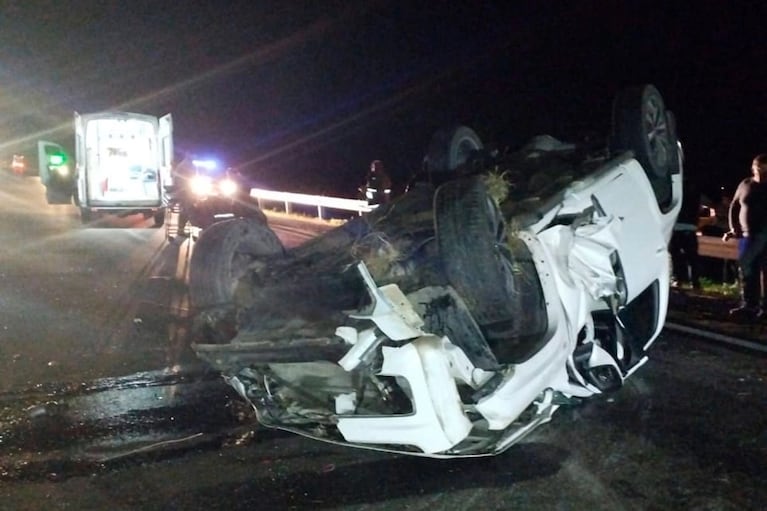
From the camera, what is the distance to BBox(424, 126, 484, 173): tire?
6.69 metres

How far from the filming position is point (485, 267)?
404 cm

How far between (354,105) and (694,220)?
4728cm

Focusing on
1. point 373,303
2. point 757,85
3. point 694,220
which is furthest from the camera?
point 757,85

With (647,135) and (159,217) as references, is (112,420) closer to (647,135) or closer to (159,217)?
(647,135)

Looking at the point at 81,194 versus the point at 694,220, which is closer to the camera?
the point at 694,220

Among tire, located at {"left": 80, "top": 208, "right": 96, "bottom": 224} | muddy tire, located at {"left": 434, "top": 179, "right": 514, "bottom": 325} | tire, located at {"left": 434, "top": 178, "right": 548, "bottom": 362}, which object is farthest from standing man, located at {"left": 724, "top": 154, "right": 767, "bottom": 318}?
tire, located at {"left": 80, "top": 208, "right": 96, "bottom": 224}

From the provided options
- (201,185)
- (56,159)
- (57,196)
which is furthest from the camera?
(57,196)

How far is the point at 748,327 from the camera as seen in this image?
763 centimetres

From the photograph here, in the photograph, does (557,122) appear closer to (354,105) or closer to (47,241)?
(354,105)

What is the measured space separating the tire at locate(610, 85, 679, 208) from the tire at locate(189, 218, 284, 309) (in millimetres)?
2632

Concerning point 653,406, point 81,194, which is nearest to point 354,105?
point 81,194

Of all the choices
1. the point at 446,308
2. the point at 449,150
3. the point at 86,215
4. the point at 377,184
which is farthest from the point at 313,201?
the point at 446,308

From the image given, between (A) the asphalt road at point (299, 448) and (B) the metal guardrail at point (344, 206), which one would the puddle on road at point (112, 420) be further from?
(B) the metal guardrail at point (344, 206)

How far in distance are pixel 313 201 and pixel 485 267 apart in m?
15.7
